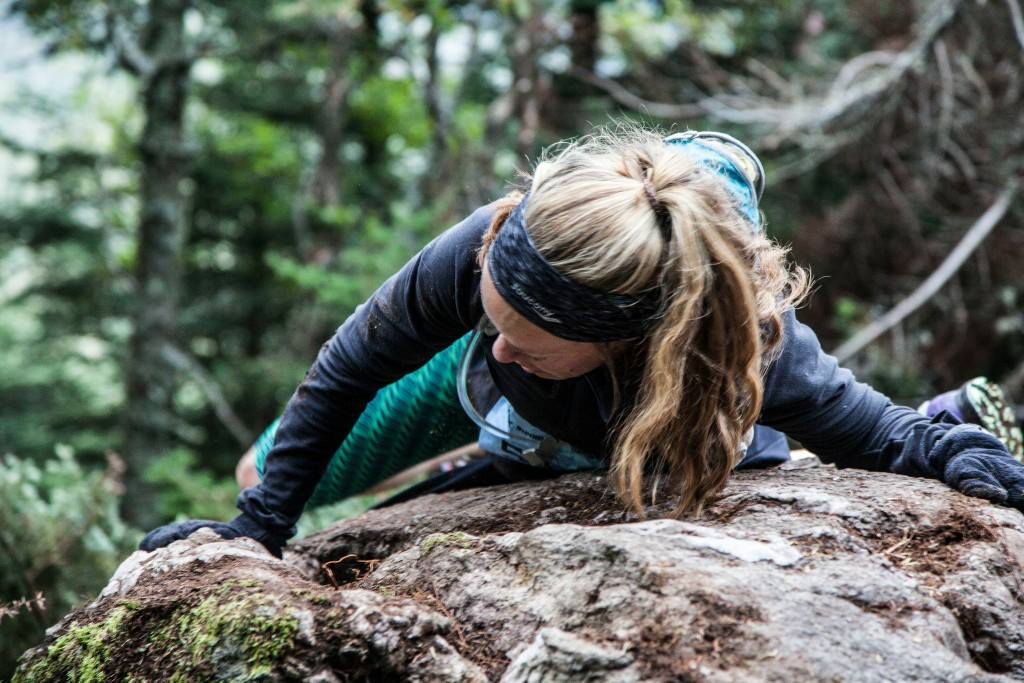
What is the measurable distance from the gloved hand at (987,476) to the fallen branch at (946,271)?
3823 mm

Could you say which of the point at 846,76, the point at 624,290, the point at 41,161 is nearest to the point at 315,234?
the point at 41,161

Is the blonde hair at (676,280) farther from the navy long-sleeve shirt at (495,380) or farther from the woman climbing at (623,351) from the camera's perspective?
the navy long-sleeve shirt at (495,380)

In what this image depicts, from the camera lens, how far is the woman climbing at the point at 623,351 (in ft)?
6.57

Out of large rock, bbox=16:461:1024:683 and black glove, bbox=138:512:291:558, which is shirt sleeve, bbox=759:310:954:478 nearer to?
large rock, bbox=16:461:1024:683

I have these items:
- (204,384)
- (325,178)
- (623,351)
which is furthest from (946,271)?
(325,178)

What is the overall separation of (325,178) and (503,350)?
9165mm

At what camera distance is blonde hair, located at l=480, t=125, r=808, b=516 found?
1.98m

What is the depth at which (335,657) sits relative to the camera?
179cm

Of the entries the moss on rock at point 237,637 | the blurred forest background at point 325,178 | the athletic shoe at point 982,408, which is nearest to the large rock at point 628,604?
the moss on rock at point 237,637

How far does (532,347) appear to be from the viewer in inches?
83.5

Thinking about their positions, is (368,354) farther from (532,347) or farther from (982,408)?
(982,408)

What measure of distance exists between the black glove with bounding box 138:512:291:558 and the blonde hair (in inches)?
38.3

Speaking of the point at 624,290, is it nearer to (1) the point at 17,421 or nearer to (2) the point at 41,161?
(1) the point at 17,421

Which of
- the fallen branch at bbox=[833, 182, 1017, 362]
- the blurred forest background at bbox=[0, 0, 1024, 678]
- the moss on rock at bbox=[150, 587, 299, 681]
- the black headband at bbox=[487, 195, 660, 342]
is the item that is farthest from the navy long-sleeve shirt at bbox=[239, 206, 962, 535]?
the fallen branch at bbox=[833, 182, 1017, 362]
